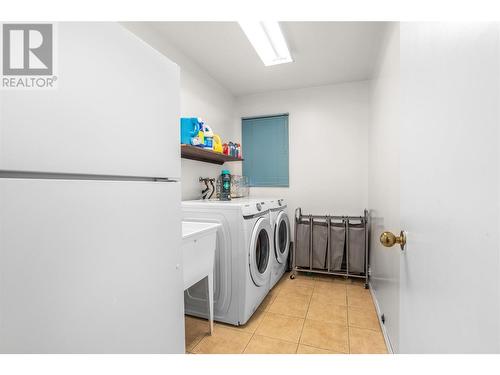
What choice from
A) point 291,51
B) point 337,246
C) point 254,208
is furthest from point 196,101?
point 337,246

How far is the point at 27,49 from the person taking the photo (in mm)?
567

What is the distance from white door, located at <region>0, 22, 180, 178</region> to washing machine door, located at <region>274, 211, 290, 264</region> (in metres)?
1.78

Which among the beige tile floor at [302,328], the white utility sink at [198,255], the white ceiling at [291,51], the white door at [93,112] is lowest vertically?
the beige tile floor at [302,328]

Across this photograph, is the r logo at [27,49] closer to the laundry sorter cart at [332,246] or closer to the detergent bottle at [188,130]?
the detergent bottle at [188,130]

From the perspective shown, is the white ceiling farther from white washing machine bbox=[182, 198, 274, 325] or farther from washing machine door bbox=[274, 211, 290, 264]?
washing machine door bbox=[274, 211, 290, 264]

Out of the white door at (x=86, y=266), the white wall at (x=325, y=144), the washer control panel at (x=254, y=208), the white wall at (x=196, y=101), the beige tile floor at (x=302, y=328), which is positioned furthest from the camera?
the white wall at (x=325, y=144)

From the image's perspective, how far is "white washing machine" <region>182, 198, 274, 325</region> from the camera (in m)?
1.84

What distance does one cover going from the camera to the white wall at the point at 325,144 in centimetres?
292

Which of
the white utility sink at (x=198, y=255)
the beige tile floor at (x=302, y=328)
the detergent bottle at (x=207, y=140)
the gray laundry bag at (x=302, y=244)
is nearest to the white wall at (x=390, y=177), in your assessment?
the beige tile floor at (x=302, y=328)

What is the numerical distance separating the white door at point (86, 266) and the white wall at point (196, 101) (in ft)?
4.97

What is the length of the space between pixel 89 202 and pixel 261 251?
1.81 metres
